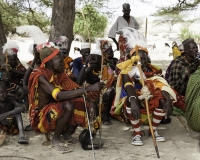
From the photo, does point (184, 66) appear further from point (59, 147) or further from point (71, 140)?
point (59, 147)

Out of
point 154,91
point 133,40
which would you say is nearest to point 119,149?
point 154,91

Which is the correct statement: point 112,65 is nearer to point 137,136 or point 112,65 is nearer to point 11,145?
point 137,136

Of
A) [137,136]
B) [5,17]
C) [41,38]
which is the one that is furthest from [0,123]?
[5,17]

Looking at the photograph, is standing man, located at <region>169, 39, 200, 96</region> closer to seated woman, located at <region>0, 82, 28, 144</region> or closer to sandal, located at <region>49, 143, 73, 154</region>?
sandal, located at <region>49, 143, 73, 154</region>

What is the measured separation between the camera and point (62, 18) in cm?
743

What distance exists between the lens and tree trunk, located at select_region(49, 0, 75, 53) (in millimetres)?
7379

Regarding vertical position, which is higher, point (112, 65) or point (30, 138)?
point (112, 65)

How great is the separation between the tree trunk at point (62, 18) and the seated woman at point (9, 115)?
9.80 feet

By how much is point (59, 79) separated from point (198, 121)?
6.41 feet

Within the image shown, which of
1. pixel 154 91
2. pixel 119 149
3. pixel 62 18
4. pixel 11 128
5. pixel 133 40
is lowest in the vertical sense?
pixel 119 149

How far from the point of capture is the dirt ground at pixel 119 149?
3.98 meters

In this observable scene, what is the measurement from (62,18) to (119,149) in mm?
4062

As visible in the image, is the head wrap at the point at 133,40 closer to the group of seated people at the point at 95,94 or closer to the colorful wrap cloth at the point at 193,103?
the group of seated people at the point at 95,94

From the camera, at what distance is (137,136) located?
441 cm
